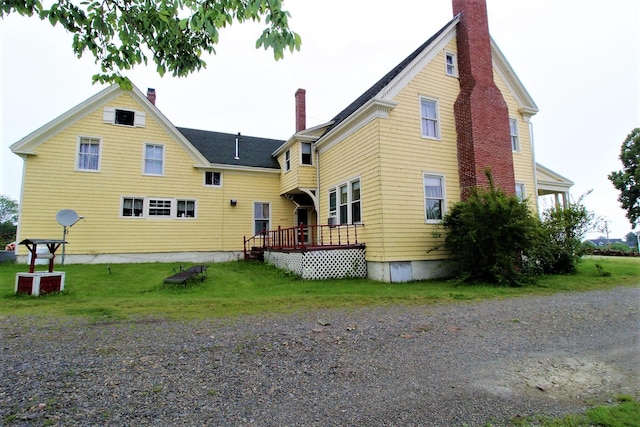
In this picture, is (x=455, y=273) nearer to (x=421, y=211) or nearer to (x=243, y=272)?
(x=421, y=211)

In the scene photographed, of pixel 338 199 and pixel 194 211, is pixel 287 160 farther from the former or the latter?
pixel 194 211

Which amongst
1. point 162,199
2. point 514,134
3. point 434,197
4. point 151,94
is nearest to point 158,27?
point 434,197

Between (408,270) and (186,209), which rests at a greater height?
(186,209)

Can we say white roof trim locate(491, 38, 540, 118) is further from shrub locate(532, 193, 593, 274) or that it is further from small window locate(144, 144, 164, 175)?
small window locate(144, 144, 164, 175)

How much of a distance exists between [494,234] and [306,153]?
9350 mm

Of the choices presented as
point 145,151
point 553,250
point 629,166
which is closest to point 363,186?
point 553,250

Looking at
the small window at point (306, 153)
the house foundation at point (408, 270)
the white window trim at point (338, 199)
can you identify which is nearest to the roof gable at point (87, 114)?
the small window at point (306, 153)

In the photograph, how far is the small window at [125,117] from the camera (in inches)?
614

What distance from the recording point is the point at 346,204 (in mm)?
13492

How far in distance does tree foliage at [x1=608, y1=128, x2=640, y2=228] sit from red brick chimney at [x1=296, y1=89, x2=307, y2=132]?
33.8m

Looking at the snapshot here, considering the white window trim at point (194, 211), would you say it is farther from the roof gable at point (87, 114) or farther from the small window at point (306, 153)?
the small window at point (306, 153)

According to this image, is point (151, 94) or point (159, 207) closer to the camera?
point (159, 207)

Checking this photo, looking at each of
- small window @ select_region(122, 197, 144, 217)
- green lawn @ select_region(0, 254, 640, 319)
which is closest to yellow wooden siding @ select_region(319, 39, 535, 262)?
green lawn @ select_region(0, 254, 640, 319)

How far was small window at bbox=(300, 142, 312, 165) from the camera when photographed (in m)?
16.0
